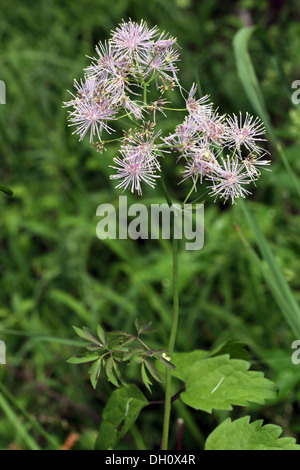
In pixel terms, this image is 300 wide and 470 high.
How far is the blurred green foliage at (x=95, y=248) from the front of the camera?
1854mm

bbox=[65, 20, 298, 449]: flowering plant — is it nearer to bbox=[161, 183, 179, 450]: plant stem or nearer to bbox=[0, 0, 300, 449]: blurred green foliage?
bbox=[161, 183, 179, 450]: plant stem

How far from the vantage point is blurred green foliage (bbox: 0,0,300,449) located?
73.0 inches

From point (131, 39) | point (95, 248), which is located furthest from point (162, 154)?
point (95, 248)

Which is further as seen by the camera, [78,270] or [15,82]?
[15,82]

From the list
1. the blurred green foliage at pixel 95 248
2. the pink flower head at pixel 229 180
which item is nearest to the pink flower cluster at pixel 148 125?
the pink flower head at pixel 229 180

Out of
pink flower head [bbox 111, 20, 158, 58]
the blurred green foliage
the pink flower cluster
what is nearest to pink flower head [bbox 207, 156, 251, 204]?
the pink flower cluster

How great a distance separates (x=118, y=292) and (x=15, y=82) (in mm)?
1270

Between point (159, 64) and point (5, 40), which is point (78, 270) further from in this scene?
point (5, 40)

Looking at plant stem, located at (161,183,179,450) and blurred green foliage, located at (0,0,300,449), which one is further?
blurred green foliage, located at (0,0,300,449)

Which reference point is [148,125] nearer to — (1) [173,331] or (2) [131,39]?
(2) [131,39]

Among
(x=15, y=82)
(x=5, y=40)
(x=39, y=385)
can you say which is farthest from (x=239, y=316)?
(x=5, y=40)

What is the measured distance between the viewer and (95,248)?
2.50 metres

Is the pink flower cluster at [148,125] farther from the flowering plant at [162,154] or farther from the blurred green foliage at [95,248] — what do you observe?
the blurred green foliage at [95,248]

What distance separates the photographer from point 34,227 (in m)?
2.29
